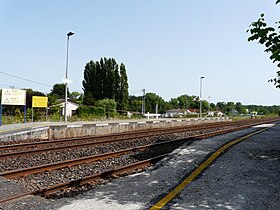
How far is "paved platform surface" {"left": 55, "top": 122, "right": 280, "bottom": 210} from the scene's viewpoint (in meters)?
4.44

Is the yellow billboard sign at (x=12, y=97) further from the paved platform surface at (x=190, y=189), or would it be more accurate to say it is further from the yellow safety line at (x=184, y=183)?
the yellow safety line at (x=184, y=183)

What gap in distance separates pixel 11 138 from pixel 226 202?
461 inches

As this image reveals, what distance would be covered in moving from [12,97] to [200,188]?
727 inches

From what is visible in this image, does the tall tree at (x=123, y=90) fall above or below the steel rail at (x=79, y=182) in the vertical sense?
above

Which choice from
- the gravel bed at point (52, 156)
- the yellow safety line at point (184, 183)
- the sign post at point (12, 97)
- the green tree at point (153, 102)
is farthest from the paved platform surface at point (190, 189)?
the green tree at point (153, 102)

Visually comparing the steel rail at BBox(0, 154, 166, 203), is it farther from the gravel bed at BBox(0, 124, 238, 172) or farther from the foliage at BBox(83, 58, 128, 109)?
the foliage at BBox(83, 58, 128, 109)

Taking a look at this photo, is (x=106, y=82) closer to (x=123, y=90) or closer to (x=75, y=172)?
(x=123, y=90)

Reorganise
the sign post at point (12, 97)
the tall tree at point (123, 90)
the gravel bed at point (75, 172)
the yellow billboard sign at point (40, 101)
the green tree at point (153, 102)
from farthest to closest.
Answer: the green tree at point (153, 102) → the tall tree at point (123, 90) → the yellow billboard sign at point (40, 101) → the sign post at point (12, 97) → the gravel bed at point (75, 172)

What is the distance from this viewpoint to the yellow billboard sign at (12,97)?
19938 millimetres

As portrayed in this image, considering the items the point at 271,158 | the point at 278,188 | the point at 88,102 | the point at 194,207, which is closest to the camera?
the point at 194,207

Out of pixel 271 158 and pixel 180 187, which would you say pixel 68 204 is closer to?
pixel 180 187

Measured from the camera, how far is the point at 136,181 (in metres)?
5.91

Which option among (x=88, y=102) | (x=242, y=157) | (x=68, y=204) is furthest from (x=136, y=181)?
(x=88, y=102)

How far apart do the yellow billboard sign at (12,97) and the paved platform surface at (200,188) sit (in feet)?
53.3
